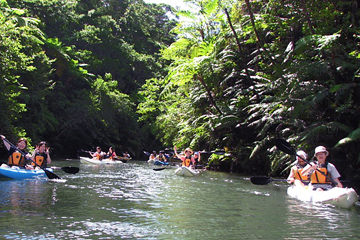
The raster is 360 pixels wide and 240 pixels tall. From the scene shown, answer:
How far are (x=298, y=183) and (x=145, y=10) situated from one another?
3613 cm

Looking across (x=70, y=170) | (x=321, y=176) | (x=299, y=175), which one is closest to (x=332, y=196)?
(x=321, y=176)

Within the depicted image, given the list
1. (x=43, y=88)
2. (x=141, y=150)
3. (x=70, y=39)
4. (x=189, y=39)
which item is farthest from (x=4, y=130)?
(x=141, y=150)

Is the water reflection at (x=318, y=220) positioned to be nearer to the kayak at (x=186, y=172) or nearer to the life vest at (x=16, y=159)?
the kayak at (x=186, y=172)

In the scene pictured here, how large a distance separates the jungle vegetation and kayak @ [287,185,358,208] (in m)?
1.64

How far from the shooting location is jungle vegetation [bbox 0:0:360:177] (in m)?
10.8

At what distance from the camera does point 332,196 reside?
7.51 m

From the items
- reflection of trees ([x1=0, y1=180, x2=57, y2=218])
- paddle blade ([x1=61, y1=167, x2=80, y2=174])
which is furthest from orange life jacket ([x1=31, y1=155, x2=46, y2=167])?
reflection of trees ([x1=0, y1=180, x2=57, y2=218])

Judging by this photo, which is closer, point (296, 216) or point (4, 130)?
point (296, 216)

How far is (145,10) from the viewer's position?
42.5 meters

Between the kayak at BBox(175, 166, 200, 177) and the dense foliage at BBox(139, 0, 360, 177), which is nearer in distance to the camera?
the dense foliage at BBox(139, 0, 360, 177)

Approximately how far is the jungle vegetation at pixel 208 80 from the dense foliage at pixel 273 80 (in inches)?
1.7

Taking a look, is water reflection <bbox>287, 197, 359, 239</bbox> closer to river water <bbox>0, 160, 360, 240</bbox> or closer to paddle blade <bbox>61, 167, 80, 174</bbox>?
river water <bbox>0, 160, 360, 240</bbox>

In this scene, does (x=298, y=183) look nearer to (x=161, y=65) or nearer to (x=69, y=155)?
(x=69, y=155)

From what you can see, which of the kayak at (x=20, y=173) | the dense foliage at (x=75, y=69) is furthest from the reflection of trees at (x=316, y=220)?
the dense foliage at (x=75, y=69)
